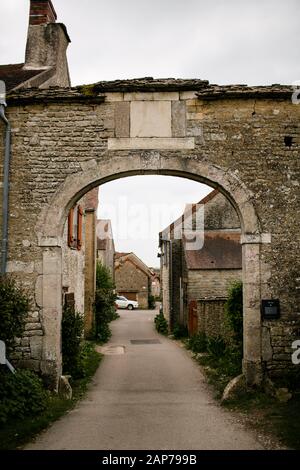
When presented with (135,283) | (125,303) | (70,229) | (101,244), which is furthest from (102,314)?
(135,283)

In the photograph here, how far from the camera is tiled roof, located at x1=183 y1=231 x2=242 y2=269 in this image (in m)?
17.4

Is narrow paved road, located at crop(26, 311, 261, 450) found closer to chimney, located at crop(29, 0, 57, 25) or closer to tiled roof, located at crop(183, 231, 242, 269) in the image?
tiled roof, located at crop(183, 231, 242, 269)

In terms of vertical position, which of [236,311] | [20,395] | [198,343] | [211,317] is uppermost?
[236,311]

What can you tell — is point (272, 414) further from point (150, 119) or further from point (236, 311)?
point (150, 119)

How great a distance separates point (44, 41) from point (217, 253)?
10.1m

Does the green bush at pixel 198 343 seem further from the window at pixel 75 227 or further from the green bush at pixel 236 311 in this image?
the window at pixel 75 227

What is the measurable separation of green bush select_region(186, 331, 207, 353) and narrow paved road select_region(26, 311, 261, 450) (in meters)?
2.23

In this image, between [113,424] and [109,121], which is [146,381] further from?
[109,121]

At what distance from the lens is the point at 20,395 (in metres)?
6.50

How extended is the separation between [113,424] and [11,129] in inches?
207

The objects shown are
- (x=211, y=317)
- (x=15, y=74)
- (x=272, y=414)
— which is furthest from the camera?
Result: (x=211, y=317)

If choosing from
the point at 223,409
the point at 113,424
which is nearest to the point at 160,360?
the point at 223,409

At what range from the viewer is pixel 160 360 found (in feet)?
40.2
